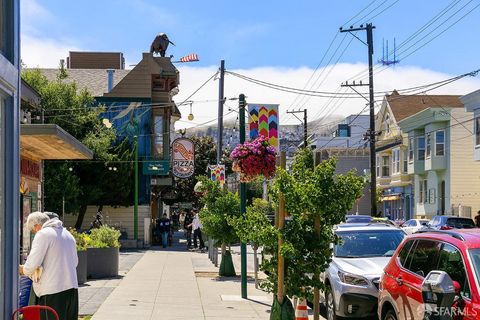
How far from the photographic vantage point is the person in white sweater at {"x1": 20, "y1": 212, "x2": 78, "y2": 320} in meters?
7.30

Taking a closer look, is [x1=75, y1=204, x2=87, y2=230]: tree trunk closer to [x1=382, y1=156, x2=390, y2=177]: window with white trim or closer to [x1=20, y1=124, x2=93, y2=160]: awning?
[x1=20, y1=124, x2=93, y2=160]: awning

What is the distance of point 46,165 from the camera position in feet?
105

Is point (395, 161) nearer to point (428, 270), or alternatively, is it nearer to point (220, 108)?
point (220, 108)

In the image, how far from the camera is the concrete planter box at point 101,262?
663 inches

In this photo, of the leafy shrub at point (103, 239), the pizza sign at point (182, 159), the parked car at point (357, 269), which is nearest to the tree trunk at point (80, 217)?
the pizza sign at point (182, 159)

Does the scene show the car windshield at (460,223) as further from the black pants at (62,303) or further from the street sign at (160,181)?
the black pants at (62,303)

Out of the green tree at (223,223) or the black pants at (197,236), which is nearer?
the green tree at (223,223)

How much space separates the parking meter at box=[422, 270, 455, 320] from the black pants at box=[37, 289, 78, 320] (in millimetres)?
3835

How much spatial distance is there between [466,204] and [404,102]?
48.3 feet

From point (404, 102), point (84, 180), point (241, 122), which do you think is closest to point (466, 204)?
point (404, 102)

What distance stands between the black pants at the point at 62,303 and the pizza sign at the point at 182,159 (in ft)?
84.6

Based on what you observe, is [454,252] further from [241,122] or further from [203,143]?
[203,143]

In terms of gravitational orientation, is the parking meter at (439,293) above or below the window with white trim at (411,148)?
below

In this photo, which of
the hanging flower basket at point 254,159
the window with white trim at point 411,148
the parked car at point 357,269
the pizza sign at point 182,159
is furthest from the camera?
the window with white trim at point 411,148
